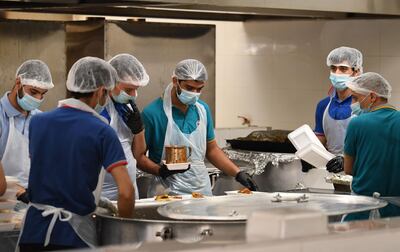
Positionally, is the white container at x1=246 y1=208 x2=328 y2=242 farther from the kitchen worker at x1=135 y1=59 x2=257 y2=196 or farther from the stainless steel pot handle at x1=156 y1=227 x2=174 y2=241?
the kitchen worker at x1=135 y1=59 x2=257 y2=196

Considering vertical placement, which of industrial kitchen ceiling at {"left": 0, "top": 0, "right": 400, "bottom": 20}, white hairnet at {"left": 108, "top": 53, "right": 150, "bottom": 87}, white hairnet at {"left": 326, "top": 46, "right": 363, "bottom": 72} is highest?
industrial kitchen ceiling at {"left": 0, "top": 0, "right": 400, "bottom": 20}

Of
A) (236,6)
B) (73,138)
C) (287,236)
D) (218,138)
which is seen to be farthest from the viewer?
(218,138)

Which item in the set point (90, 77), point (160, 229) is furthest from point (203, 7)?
point (160, 229)

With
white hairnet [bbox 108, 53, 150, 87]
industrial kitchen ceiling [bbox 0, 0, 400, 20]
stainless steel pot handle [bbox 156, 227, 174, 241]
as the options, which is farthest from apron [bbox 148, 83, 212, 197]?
stainless steel pot handle [bbox 156, 227, 174, 241]

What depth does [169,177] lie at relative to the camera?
463 cm

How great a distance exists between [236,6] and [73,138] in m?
2.07

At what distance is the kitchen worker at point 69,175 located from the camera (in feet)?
10.6

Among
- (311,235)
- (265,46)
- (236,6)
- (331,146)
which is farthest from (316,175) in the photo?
(311,235)

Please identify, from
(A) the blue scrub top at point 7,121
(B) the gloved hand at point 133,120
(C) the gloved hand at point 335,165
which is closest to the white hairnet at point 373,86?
(C) the gloved hand at point 335,165

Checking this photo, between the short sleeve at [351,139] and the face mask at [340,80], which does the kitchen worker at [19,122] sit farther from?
the face mask at [340,80]

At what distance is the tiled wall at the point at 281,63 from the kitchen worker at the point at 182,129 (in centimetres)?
219

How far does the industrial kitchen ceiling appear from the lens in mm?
4855

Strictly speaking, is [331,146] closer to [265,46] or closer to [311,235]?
[265,46]

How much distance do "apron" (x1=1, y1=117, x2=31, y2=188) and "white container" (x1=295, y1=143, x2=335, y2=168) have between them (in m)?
1.62
